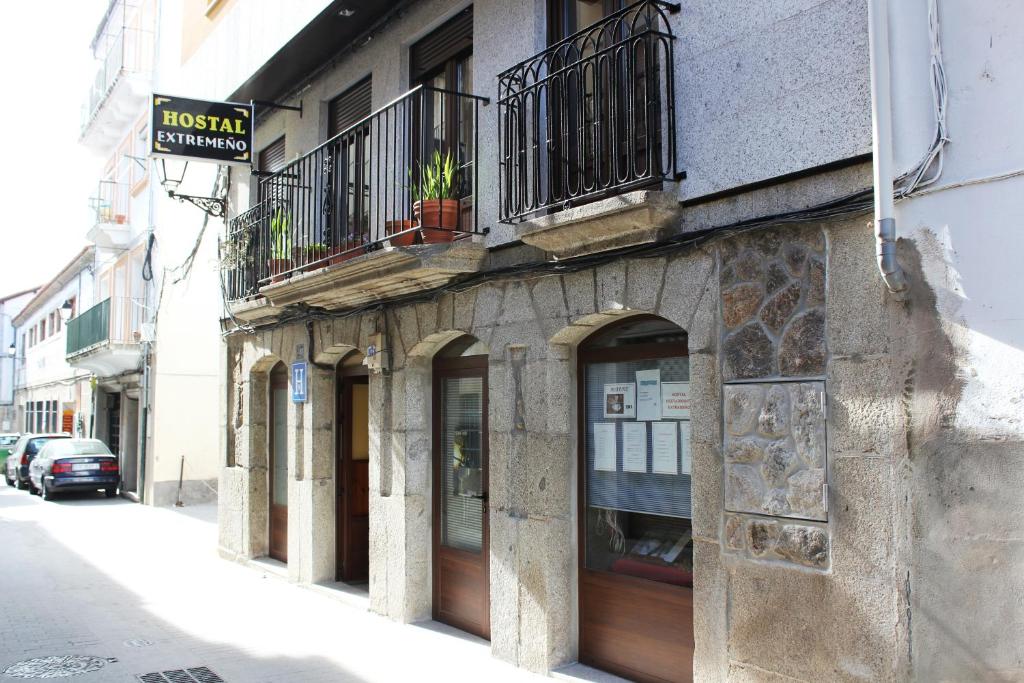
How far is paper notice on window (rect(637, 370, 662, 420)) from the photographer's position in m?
5.95

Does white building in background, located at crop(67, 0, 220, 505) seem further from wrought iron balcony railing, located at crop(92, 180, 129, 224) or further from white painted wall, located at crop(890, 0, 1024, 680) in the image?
white painted wall, located at crop(890, 0, 1024, 680)

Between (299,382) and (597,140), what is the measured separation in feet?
18.4

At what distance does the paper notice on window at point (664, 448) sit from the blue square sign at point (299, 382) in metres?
5.24

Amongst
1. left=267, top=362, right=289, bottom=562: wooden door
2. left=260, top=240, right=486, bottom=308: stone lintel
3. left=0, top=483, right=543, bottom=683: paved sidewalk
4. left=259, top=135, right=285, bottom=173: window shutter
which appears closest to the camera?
left=0, top=483, right=543, bottom=683: paved sidewalk

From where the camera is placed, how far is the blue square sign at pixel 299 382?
10.1 meters

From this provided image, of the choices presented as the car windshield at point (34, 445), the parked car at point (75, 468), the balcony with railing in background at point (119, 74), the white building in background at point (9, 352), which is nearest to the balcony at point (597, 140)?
the balcony with railing in background at point (119, 74)

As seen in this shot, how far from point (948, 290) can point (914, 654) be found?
1683 millimetres

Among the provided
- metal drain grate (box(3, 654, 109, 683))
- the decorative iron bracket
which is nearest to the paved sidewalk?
metal drain grate (box(3, 654, 109, 683))

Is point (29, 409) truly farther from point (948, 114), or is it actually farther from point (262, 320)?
point (948, 114)

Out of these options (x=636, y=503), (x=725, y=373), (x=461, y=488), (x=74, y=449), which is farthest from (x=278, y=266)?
(x=74, y=449)

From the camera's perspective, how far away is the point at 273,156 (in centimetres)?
1195

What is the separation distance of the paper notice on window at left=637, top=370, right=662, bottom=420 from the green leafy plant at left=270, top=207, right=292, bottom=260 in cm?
505

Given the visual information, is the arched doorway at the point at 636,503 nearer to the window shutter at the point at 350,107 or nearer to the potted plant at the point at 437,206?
the potted plant at the point at 437,206

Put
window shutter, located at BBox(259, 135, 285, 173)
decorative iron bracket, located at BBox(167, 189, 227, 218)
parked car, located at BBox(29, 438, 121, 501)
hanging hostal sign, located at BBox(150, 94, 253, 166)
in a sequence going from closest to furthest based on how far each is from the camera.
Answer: hanging hostal sign, located at BBox(150, 94, 253, 166), window shutter, located at BBox(259, 135, 285, 173), decorative iron bracket, located at BBox(167, 189, 227, 218), parked car, located at BBox(29, 438, 121, 501)
